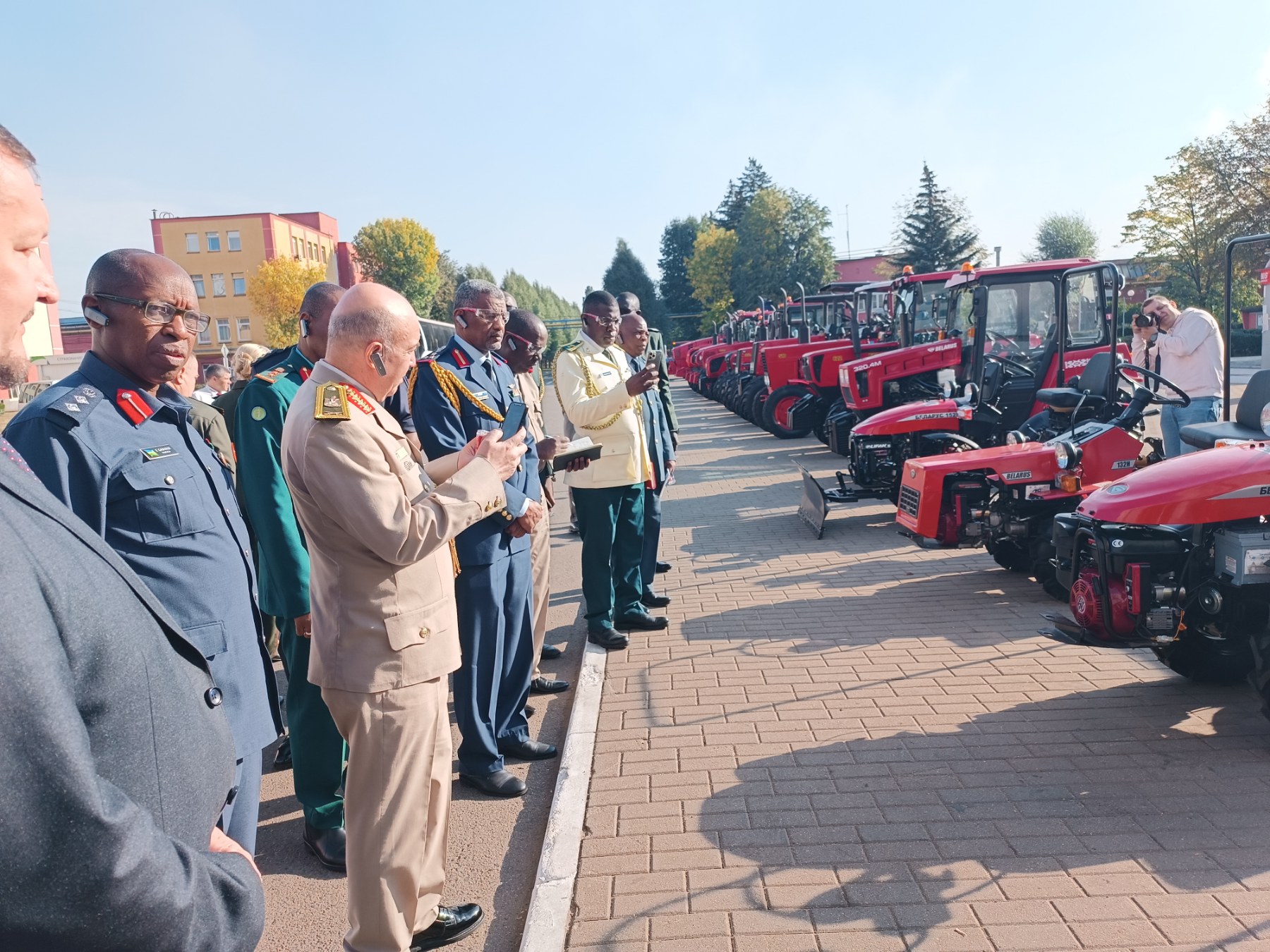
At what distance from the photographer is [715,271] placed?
60.7 metres

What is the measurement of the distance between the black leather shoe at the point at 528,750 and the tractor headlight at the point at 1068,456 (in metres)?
4.22

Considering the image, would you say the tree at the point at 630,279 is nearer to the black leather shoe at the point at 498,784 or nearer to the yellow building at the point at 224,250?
the yellow building at the point at 224,250

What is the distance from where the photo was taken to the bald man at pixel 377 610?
2.58 meters

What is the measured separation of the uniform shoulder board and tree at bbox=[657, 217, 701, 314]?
3444 inches

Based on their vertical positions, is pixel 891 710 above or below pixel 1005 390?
below

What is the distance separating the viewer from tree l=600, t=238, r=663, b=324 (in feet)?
302

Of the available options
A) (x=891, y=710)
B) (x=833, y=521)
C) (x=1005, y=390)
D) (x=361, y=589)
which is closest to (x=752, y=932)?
(x=361, y=589)

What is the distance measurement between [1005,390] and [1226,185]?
103 ft

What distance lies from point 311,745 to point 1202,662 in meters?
4.18

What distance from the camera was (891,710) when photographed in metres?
4.70

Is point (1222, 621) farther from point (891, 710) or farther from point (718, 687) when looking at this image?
point (718, 687)

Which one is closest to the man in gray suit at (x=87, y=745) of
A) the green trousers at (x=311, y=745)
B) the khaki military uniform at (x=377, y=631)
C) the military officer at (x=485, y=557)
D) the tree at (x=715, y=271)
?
the khaki military uniform at (x=377, y=631)

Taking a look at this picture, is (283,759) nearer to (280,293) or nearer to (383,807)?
(383,807)

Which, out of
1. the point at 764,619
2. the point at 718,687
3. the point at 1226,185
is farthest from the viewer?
the point at 1226,185
